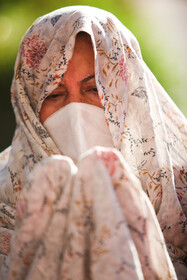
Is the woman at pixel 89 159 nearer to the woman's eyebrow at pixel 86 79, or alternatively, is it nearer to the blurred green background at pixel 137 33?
the woman's eyebrow at pixel 86 79

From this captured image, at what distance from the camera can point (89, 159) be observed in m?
0.63

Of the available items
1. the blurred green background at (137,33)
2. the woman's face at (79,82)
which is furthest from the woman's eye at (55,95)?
the blurred green background at (137,33)

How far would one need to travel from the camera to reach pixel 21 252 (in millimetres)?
642

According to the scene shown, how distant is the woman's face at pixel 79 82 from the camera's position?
4.14 ft

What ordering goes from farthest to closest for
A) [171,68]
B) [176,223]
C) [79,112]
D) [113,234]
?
1. [171,68]
2. [79,112]
3. [176,223]
4. [113,234]

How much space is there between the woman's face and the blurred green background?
6.49ft

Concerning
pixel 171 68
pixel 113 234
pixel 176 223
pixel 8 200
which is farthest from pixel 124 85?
pixel 171 68

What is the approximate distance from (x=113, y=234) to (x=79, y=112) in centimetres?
67

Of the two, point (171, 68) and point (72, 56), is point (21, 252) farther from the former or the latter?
point (171, 68)

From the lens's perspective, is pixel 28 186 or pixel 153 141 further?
pixel 153 141

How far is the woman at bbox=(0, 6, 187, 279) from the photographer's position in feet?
2.02

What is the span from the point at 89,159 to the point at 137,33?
9.51 feet

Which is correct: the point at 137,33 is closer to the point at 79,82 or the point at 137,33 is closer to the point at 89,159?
the point at 79,82

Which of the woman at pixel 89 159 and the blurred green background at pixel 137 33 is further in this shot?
the blurred green background at pixel 137 33
